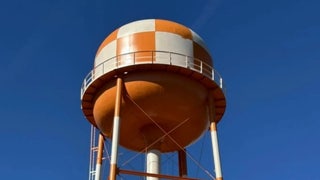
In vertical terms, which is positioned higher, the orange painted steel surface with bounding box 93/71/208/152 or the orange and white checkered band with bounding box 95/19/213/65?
the orange and white checkered band with bounding box 95/19/213/65

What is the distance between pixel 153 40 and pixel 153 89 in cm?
214

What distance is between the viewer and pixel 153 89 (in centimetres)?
1995

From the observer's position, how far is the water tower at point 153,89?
65.8ft

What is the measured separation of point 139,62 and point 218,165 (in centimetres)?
496

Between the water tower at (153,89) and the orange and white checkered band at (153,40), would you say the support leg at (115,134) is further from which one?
the orange and white checkered band at (153,40)

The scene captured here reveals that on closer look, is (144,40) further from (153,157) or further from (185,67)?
(153,157)

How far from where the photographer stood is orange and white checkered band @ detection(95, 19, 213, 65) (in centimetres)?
2073

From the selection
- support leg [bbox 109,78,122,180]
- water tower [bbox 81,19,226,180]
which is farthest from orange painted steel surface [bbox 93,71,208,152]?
support leg [bbox 109,78,122,180]

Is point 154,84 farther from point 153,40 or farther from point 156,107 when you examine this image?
point 153,40

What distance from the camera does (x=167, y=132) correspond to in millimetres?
21297

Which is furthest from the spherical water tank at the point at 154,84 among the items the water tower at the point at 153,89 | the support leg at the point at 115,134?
the support leg at the point at 115,134

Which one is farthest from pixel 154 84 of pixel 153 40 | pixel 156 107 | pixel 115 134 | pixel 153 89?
pixel 115 134

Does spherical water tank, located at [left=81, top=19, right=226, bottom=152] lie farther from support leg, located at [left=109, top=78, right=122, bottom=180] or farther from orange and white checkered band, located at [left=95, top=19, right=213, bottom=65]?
support leg, located at [left=109, top=78, right=122, bottom=180]

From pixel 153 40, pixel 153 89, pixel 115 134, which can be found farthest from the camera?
pixel 153 40
